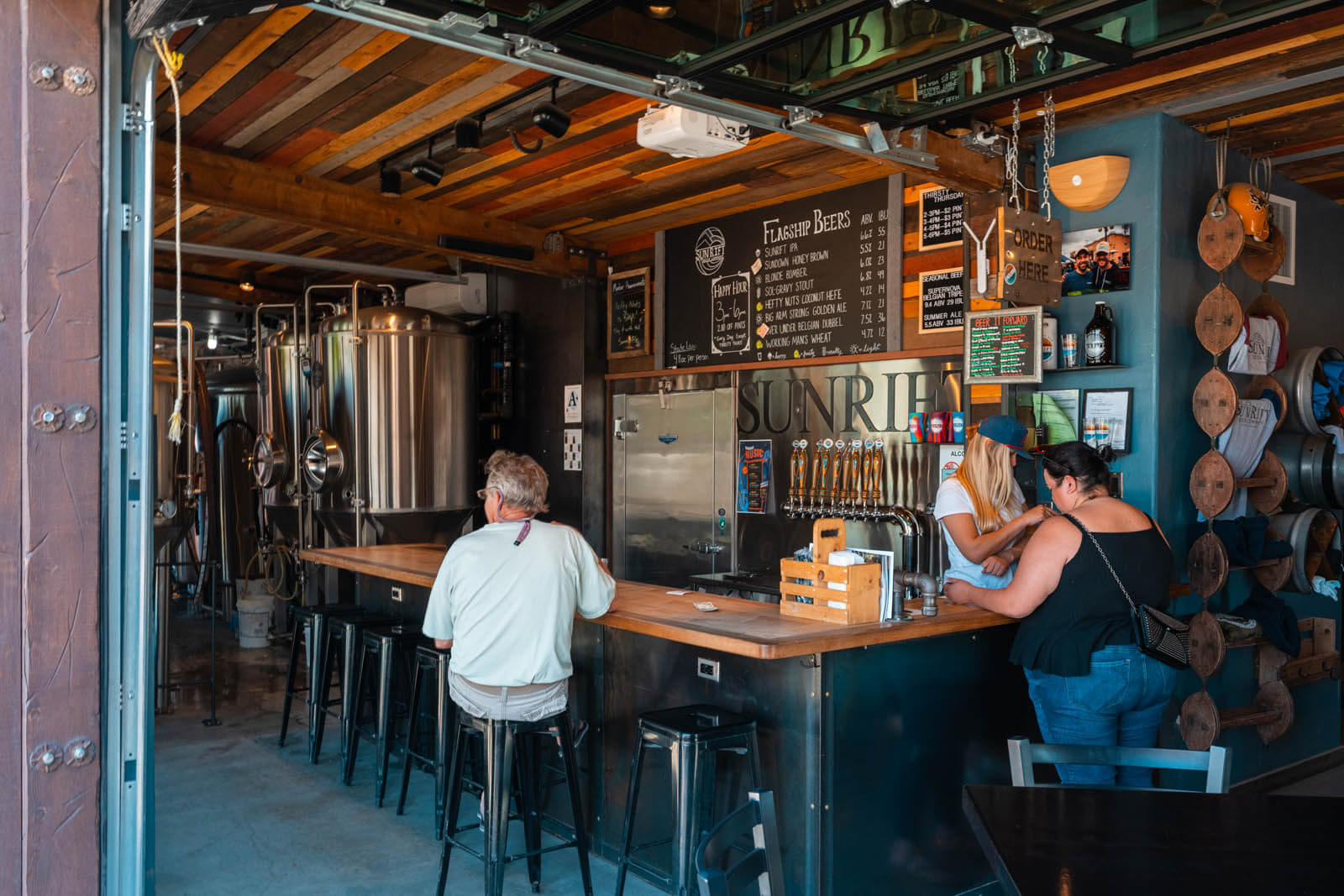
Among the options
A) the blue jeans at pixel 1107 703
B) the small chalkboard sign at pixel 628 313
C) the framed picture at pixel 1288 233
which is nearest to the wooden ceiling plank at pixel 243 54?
the small chalkboard sign at pixel 628 313

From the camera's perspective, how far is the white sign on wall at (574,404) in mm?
7148

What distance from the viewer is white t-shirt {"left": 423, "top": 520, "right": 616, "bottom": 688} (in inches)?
134

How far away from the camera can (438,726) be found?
165 inches

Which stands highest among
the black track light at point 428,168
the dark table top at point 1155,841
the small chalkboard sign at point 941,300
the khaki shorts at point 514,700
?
the black track light at point 428,168

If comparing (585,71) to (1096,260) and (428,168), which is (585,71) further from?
(1096,260)

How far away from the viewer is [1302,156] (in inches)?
190

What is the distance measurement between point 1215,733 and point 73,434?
157 inches

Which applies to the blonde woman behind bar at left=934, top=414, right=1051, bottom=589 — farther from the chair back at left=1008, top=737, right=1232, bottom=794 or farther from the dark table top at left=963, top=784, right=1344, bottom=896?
the dark table top at left=963, top=784, right=1344, bottom=896

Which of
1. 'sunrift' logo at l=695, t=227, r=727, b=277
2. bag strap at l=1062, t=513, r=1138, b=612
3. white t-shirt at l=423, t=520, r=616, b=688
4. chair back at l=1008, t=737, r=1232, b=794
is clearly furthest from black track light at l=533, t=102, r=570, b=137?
chair back at l=1008, t=737, r=1232, b=794

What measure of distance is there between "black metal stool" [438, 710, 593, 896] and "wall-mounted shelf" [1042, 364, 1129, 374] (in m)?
2.50

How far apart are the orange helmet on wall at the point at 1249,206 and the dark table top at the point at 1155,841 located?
8.99 feet

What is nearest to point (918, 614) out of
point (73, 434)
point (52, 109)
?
point (73, 434)

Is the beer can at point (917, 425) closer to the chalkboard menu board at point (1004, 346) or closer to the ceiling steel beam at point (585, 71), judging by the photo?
the chalkboard menu board at point (1004, 346)

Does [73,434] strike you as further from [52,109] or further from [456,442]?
[456,442]
